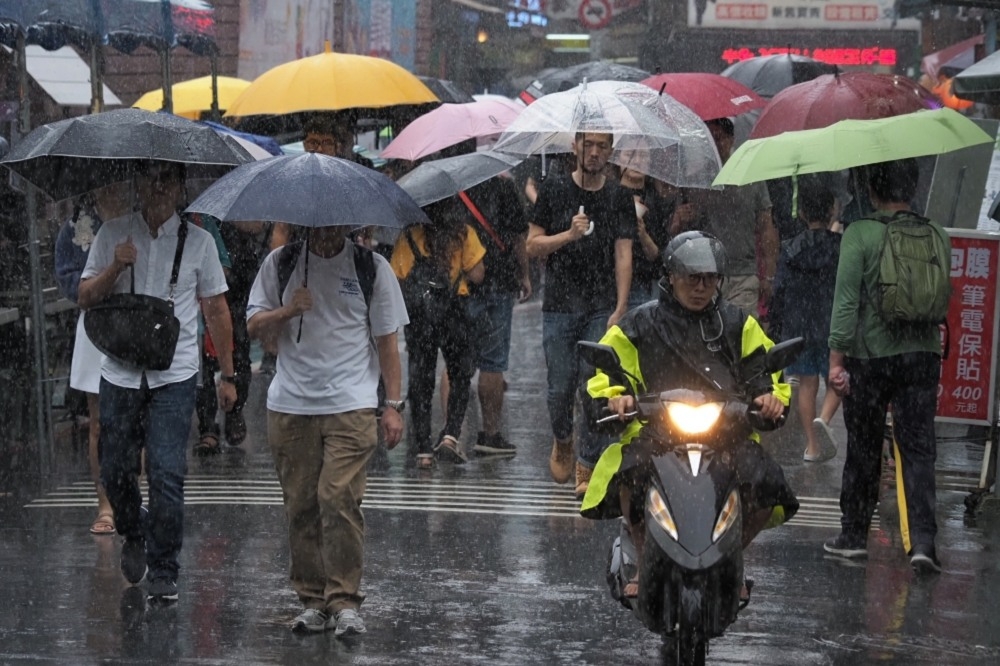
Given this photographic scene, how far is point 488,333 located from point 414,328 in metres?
0.50

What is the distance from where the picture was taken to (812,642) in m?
7.05

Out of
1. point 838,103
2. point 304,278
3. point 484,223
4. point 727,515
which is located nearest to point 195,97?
point 484,223

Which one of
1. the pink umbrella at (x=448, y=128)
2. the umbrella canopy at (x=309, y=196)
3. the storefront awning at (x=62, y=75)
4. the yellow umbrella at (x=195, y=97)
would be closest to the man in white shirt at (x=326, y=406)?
the umbrella canopy at (x=309, y=196)

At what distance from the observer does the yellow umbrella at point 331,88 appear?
41.0 ft

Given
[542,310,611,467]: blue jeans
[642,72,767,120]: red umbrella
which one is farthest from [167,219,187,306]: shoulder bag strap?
[642,72,767,120]: red umbrella

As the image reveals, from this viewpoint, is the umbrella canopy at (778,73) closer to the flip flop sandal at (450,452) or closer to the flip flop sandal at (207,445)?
the flip flop sandal at (450,452)

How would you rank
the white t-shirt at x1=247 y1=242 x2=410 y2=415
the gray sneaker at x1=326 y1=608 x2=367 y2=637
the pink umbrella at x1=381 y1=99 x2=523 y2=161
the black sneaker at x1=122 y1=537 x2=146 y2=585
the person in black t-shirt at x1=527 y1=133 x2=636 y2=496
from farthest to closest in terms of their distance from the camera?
the pink umbrella at x1=381 y1=99 x2=523 y2=161 < the person in black t-shirt at x1=527 y1=133 x2=636 y2=496 < the black sneaker at x1=122 y1=537 x2=146 y2=585 < the white t-shirt at x1=247 y1=242 x2=410 y2=415 < the gray sneaker at x1=326 y1=608 x2=367 y2=637

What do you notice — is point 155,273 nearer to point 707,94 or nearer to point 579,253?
point 579,253

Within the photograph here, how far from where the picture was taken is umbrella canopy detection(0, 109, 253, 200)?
7.58 m

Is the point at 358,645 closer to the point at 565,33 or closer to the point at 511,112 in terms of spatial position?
the point at 511,112

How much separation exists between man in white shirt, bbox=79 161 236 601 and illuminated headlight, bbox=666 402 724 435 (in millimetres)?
2632

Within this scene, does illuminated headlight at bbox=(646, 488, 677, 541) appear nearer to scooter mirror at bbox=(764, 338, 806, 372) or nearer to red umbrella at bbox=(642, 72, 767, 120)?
scooter mirror at bbox=(764, 338, 806, 372)

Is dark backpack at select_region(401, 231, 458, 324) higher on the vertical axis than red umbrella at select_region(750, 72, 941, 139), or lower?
lower

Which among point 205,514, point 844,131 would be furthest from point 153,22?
point 844,131
